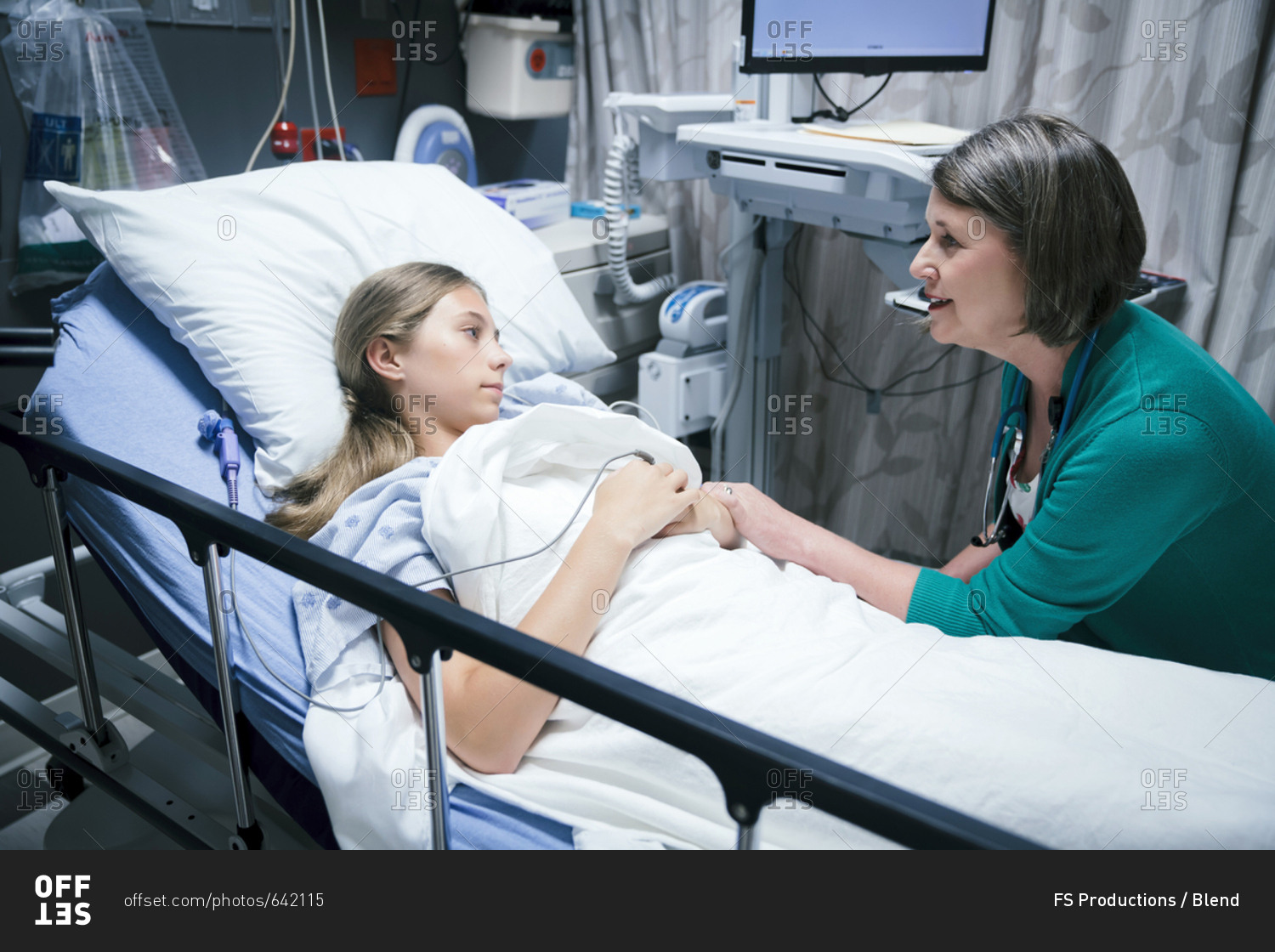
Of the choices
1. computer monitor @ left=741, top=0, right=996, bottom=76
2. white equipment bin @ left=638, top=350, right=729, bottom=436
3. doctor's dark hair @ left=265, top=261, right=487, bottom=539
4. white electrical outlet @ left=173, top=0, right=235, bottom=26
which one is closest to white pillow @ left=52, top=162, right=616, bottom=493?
doctor's dark hair @ left=265, top=261, right=487, bottom=539

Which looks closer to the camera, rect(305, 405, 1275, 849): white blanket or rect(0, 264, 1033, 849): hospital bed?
rect(0, 264, 1033, 849): hospital bed

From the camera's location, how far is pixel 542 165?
8.63ft

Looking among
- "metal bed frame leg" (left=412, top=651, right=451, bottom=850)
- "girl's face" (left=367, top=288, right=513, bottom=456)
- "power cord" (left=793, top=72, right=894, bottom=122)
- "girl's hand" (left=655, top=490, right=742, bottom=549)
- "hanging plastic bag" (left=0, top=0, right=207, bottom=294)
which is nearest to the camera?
"metal bed frame leg" (left=412, top=651, right=451, bottom=850)

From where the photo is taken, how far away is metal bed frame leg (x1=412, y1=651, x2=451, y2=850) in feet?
2.40

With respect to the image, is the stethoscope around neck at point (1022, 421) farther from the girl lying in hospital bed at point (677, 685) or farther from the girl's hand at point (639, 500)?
the girl's hand at point (639, 500)

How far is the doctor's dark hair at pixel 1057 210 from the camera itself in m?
0.96

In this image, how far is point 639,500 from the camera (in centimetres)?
104

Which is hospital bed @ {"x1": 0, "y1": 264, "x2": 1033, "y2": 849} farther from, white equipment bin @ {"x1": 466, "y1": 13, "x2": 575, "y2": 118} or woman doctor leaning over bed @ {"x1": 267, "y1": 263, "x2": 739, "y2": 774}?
white equipment bin @ {"x1": 466, "y1": 13, "x2": 575, "y2": 118}

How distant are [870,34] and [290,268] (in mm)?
1170

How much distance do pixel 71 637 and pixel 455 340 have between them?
616 mm

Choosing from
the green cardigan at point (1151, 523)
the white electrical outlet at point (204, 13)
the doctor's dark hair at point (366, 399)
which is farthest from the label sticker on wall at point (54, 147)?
the green cardigan at point (1151, 523)

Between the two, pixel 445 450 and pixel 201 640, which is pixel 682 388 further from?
pixel 201 640

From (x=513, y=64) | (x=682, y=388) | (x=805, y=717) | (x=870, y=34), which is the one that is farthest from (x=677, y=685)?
(x=513, y=64)

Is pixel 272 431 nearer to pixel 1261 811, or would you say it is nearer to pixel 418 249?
pixel 418 249
